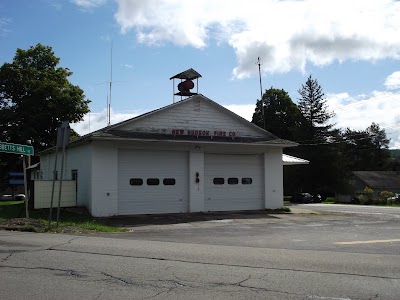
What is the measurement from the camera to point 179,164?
2136cm

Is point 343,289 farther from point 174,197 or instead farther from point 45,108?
point 45,108

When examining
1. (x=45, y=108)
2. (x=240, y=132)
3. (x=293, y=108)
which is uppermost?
(x=293, y=108)

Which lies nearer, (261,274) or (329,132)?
(261,274)

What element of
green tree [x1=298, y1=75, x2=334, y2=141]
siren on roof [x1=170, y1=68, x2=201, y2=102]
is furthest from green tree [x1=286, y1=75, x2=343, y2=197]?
siren on roof [x1=170, y1=68, x2=201, y2=102]

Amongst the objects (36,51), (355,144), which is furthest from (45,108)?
(355,144)

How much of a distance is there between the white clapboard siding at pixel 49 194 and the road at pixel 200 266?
6.90 metres

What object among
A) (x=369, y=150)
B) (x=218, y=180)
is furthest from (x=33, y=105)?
(x=369, y=150)

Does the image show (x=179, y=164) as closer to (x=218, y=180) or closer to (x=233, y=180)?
(x=218, y=180)

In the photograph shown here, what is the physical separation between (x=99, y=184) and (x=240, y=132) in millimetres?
7634

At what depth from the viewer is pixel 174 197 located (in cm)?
2114

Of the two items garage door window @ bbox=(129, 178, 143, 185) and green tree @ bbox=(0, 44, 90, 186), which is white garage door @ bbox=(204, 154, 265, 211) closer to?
garage door window @ bbox=(129, 178, 143, 185)

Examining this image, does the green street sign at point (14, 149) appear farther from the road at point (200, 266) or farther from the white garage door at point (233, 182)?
the white garage door at point (233, 182)

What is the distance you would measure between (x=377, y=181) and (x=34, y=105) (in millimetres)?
57131

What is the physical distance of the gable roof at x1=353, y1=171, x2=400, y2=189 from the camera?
73.9 meters
